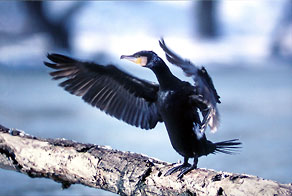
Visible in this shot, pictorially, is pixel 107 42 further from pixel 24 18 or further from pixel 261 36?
pixel 261 36

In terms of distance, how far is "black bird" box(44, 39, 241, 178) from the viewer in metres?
1.78

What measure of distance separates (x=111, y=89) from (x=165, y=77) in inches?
12.5

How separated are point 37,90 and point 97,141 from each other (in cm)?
229

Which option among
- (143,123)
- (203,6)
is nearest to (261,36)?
(203,6)

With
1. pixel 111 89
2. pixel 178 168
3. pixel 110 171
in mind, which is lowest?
pixel 110 171

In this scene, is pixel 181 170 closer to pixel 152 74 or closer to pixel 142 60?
pixel 142 60

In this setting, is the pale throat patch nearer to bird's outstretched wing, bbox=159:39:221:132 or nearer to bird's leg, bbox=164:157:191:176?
bird's outstretched wing, bbox=159:39:221:132

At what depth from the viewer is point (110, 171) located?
2010 millimetres

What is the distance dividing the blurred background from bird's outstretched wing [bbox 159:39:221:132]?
76 cm

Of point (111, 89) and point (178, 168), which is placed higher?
point (111, 89)

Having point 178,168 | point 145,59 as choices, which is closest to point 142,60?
point 145,59

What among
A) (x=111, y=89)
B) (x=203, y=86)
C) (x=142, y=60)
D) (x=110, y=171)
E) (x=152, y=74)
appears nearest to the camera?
(x=203, y=86)

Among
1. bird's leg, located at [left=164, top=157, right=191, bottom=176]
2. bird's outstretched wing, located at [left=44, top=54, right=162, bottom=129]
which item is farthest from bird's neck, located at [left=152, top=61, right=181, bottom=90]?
bird's leg, located at [left=164, top=157, right=191, bottom=176]

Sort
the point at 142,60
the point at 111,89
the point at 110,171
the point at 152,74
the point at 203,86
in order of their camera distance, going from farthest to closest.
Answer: the point at 152,74, the point at 111,89, the point at 110,171, the point at 142,60, the point at 203,86
